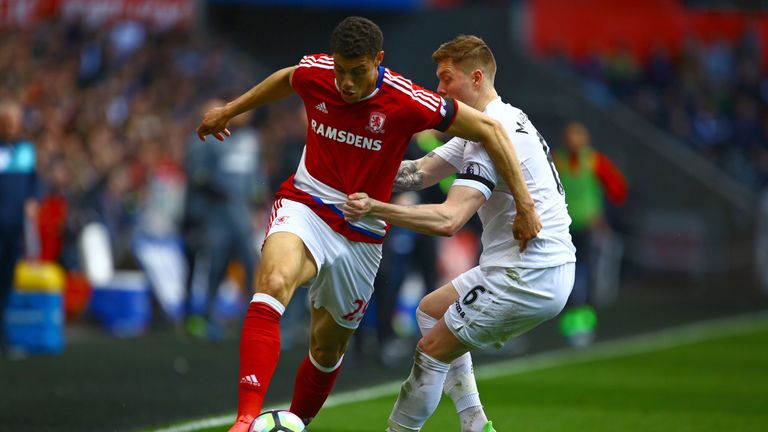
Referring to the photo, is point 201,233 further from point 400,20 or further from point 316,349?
point 400,20

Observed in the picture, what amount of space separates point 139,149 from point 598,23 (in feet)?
55.0

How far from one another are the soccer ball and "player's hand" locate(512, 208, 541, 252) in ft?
4.80

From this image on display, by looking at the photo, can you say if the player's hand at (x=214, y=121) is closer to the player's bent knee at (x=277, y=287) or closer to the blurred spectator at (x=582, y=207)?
the player's bent knee at (x=277, y=287)

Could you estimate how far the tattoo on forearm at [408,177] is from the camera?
7141 mm

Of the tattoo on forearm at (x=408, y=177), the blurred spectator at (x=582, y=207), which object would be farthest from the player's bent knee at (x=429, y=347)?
the blurred spectator at (x=582, y=207)

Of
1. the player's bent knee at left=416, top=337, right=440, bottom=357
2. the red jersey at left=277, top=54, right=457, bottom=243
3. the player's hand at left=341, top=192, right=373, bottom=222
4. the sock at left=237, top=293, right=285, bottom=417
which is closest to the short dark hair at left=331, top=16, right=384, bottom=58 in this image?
the red jersey at left=277, top=54, right=457, bottom=243

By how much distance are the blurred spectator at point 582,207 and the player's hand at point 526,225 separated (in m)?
8.17

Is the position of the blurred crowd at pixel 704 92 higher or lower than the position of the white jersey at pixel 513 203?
lower

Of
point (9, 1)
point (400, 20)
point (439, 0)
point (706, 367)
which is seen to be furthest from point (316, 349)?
point (439, 0)

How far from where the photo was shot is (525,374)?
1184 centimetres

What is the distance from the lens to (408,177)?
7148 millimetres

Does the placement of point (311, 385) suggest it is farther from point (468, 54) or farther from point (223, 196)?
point (223, 196)

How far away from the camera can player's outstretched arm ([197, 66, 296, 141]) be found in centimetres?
702

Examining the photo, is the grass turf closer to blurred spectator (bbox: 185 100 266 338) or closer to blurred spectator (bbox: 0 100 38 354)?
blurred spectator (bbox: 185 100 266 338)
